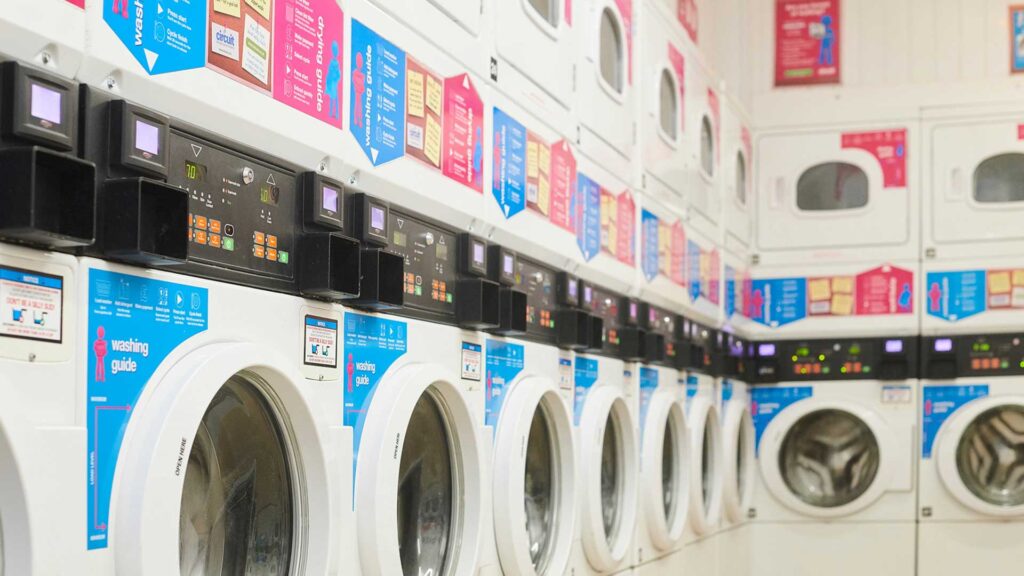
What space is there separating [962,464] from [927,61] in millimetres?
2055

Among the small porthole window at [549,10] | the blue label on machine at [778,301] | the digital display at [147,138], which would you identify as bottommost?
the blue label on machine at [778,301]

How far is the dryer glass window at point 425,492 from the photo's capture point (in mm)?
2484

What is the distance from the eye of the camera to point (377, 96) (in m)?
2.19

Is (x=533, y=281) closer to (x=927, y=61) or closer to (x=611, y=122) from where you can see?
(x=611, y=122)

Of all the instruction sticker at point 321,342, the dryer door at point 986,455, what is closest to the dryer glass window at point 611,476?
the instruction sticker at point 321,342

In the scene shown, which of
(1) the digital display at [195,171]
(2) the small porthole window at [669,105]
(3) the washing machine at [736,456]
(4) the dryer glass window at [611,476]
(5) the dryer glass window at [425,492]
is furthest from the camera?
(3) the washing machine at [736,456]

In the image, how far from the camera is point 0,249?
51.6 inches

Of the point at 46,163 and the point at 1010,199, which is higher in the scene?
the point at 1010,199

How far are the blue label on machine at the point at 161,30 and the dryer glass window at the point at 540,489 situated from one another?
1.80 m

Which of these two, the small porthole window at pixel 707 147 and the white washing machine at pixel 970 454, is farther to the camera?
the white washing machine at pixel 970 454

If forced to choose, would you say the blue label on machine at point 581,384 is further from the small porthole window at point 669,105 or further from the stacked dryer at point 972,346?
the stacked dryer at point 972,346

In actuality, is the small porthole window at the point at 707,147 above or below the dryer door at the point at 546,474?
above

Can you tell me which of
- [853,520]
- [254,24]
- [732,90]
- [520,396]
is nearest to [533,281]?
[520,396]

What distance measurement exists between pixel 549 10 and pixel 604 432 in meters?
1.33
